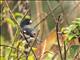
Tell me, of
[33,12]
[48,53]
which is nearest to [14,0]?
[33,12]

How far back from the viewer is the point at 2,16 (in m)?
3.72

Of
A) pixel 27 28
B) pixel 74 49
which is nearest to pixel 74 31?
pixel 74 49

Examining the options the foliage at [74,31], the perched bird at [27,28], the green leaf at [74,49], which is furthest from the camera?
the perched bird at [27,28]

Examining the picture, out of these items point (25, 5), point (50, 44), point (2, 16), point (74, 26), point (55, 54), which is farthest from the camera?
point (25, 5)

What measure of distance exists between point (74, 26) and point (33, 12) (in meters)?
2.81

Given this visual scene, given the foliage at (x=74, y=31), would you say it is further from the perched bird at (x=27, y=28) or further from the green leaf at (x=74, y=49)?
the perched bird at (x=27, y=28)

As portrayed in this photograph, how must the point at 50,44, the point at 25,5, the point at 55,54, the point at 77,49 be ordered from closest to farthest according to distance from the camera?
the point at 77,49 → the point at 55,54 → the point at 50,44 → the point at 25,5

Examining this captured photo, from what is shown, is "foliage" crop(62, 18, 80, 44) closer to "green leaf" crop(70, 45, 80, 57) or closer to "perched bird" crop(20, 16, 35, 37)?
"green leaf" crop(70, 45, 80, 57)

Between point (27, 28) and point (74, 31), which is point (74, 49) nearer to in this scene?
point (74, 31)

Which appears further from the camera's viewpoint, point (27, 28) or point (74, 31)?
point (27, 28)

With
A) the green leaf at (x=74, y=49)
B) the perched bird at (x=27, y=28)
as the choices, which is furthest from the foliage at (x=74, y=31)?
the perched bird at (x=27, y=28)

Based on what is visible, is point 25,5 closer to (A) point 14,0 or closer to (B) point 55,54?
(A) point 14,0

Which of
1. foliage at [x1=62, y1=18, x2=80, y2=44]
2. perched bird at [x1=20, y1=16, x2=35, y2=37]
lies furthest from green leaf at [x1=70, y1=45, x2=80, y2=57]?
perched bird at [x1=20, y1=16, x2=35, y2=37]

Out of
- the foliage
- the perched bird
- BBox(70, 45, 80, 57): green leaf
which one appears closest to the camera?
the foliage
